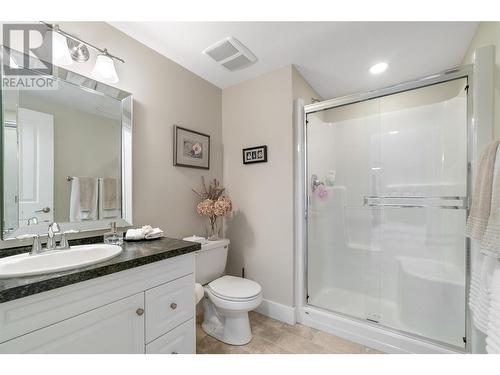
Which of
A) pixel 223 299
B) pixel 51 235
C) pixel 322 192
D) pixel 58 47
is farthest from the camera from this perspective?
pixel 322 192

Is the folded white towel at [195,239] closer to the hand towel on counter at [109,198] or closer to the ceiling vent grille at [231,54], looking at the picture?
the hand towel on counter at [109,198]

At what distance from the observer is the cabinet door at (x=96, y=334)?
2.32 feet

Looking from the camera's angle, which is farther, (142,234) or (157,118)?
(157,118)

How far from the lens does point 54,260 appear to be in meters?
1.02

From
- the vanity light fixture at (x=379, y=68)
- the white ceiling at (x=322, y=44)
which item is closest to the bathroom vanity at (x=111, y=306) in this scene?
the white ceiling at (x=322, y=44)

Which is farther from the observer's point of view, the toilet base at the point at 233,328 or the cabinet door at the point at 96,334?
the toilet base at the point at 233,328

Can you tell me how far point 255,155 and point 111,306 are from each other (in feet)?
5.10

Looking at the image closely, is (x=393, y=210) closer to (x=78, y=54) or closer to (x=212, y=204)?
(x=212, y=204)

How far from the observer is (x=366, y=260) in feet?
6.54

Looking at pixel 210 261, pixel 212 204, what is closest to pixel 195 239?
pixel 210 261

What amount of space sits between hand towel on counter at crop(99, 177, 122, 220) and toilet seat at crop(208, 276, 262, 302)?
88 cm

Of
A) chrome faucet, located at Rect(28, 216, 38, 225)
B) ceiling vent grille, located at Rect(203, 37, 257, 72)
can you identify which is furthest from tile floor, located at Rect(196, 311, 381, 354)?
ceiling vent grille, located at Rect(203, 37, 257, 72)

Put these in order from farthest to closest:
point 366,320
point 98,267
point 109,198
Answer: point 366,320
point 109,198
point 98,267

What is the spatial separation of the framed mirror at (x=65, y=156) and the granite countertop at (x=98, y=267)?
18 cm
